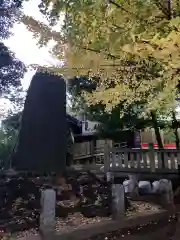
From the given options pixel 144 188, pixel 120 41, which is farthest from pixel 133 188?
pixel 120 41

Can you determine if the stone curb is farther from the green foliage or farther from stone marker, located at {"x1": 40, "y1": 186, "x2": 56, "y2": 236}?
the green foliage

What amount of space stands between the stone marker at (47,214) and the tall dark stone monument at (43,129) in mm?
2043

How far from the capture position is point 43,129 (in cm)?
702

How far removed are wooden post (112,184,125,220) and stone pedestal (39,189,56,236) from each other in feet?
4.58

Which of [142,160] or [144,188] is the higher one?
[142,160]

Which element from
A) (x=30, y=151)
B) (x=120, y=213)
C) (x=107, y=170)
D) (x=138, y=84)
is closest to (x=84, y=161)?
(x=107, y=170)

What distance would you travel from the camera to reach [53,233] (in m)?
4.46

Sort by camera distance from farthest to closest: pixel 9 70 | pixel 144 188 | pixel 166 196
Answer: pixel 9 70 → pixel 144 188 → pixel 166 196

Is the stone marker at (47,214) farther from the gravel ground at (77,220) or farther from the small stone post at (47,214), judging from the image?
the gravel ground at (77,220)

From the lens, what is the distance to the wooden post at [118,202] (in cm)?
536

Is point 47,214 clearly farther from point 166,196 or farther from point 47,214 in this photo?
point 166,196

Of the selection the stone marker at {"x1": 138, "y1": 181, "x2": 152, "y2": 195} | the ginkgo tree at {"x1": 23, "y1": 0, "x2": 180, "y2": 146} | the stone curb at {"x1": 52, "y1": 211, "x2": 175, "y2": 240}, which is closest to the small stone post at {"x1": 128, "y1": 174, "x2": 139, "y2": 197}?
the stone marker at {"x1": 138, "y1": 181, "x2": 152, "y2": 195}

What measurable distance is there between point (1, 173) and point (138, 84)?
12.9 ft

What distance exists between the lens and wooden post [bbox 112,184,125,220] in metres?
5.36
